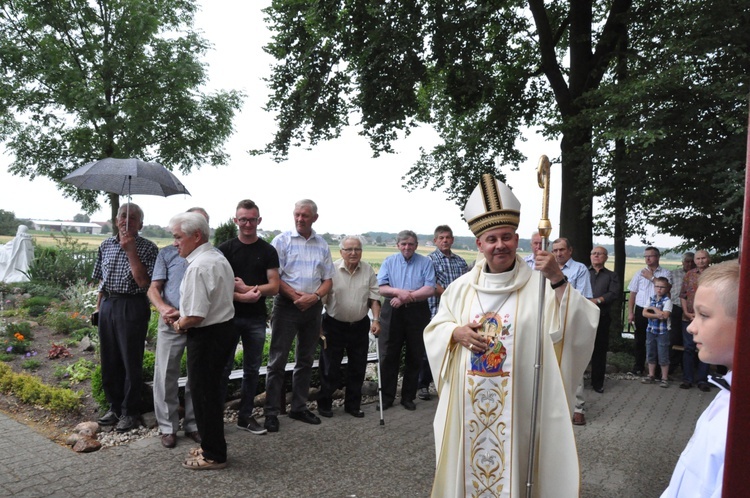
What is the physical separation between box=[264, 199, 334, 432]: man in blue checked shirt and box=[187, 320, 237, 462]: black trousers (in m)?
1.20

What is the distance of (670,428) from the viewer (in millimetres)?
6469

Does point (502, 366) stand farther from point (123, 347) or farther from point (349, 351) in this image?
point (123, 347)

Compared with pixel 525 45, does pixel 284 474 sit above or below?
below

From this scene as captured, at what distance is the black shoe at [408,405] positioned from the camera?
22.2ft

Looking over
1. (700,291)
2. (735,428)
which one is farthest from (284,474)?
(735,428)

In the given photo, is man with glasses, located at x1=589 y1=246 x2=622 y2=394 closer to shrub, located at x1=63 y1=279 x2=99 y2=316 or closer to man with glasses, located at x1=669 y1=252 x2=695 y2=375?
man with glasses, located at x1=669 y1=252 x2=695 y2=375

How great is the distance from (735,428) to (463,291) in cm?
277

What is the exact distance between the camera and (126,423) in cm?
546

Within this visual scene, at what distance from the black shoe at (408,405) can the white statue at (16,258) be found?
43.5ft

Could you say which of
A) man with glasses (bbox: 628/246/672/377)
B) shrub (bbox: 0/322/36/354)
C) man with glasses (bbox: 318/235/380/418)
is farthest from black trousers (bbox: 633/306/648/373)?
shrub (bbox: 0/322/36/354)

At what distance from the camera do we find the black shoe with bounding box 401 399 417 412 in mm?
6754

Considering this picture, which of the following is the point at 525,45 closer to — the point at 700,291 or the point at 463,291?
the point at 463,291

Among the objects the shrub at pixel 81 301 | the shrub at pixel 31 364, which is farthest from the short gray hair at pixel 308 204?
the shrub at pixel 81 301

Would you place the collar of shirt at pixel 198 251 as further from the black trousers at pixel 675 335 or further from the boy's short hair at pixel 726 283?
the black trousers at pixel 675 335
